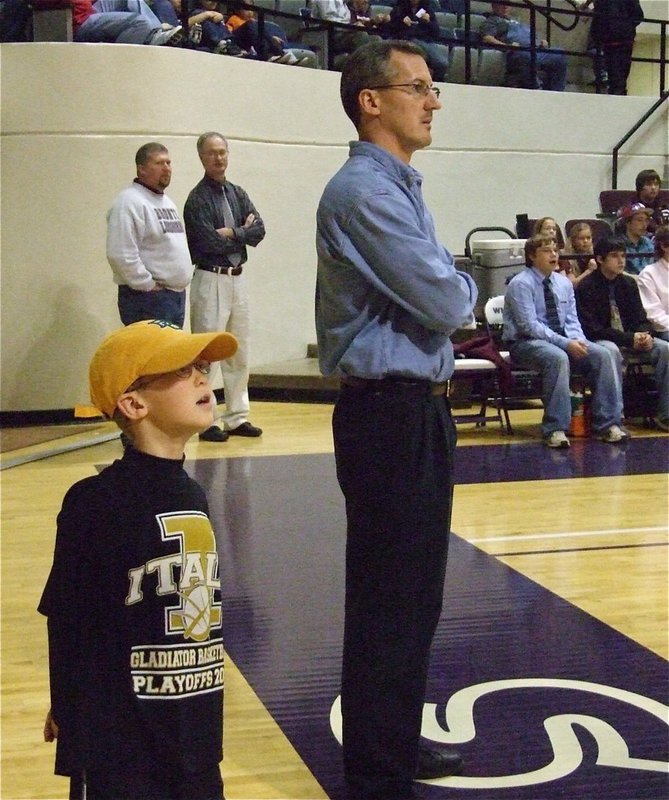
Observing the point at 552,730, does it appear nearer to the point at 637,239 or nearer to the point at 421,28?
the point at 637,239

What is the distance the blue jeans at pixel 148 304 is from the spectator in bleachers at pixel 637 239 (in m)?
4.19

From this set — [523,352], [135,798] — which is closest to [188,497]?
[135,798]

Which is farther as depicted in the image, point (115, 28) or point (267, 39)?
point (267, 39)

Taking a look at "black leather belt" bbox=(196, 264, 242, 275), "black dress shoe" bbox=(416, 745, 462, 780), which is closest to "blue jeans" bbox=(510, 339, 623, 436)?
"black leather belt" bbox=(196, 264, 242, 275)

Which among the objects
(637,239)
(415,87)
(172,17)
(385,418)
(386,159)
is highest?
(172,17)

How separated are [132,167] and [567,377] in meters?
3.48

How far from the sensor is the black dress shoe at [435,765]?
3.15 m

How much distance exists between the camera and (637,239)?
1043 centimetres

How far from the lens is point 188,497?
202cm

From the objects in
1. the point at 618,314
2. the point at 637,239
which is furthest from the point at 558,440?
the point at 637,239

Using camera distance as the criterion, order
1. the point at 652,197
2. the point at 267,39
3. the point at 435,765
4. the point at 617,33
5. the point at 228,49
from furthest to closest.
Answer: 1. the point at 617,33
2. the point at 652,197
3. the point at 267,39
4. the point at 228,49
5. the point at 435,765

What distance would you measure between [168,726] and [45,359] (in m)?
7.28

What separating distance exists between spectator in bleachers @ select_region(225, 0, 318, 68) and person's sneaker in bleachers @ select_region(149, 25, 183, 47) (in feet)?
3.70

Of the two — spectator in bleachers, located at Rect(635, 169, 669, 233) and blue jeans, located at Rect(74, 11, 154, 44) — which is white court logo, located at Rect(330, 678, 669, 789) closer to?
blue jeans, located at Rect(74, 11, 154, 44)
